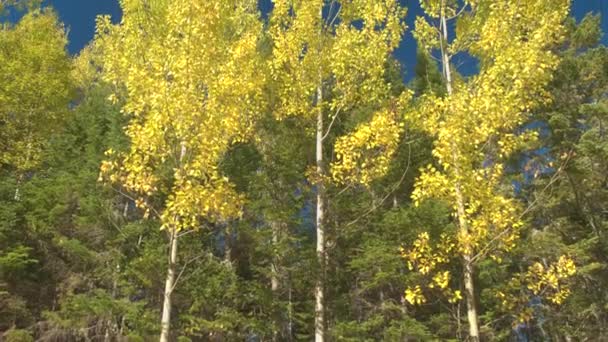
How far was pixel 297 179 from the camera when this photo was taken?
12609mm

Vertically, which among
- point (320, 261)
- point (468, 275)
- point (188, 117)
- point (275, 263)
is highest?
point (188, 117)

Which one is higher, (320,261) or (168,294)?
(320,261)

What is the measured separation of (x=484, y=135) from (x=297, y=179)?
268 inches

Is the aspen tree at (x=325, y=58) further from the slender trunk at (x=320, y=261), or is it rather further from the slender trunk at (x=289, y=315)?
the slender trunk at (x=289, y=315)

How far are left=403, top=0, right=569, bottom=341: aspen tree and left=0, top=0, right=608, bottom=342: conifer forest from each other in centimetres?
4

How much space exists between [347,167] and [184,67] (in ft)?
9.67

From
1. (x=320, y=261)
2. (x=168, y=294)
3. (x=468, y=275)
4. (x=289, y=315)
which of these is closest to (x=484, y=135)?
(x=468, y=275)

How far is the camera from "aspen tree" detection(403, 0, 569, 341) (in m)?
6.21

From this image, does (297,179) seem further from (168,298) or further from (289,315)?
(168,298)

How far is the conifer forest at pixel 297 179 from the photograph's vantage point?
21.6 ft

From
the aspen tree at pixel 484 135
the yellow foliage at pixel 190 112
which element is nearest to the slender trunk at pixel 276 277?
the yellow foliage at pixel 190 112

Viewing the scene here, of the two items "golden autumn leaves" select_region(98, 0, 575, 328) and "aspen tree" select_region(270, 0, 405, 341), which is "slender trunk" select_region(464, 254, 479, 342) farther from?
"aspen tree" select_region(270, 0, 405, 341)

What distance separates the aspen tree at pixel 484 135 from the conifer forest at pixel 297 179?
0.04 meters

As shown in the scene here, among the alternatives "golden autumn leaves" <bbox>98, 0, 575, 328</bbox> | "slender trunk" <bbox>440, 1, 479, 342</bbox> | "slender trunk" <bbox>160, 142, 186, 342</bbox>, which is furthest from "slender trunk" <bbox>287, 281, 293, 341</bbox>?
"slender trunk" <bbox>440, 1, 479, 342</bbox>
